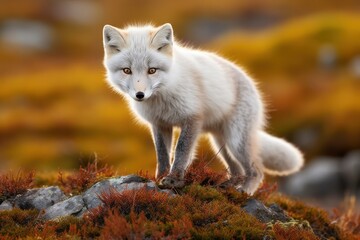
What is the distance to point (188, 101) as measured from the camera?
10273mm

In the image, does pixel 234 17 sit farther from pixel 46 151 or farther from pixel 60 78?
pixel 46 151

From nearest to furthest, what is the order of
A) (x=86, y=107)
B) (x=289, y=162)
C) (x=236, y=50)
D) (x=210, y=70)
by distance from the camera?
(x=210, y=70) < (x=289, y=162) < (x=86, y=107) < (x=236, y=50)

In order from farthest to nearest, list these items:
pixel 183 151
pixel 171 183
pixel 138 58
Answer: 1. pixel 183 151
2. pixel 171 183
3. pixel 138 58

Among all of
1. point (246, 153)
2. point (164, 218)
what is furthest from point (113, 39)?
point (246, 153)

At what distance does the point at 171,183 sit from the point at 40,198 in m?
2.14

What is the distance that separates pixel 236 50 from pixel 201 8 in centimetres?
2627

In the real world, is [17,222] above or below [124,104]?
above

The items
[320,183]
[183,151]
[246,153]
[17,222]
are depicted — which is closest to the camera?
[17,222]

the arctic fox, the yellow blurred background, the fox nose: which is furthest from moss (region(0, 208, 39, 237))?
the yellow blurred background

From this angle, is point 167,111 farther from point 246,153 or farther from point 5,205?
point 5,205

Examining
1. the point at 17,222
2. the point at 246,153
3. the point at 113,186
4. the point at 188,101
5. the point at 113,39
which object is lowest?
the point at 17,222

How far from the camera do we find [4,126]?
31516 mm

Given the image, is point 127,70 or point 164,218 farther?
point 127,70

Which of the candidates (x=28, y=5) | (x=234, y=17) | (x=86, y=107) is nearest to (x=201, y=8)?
(x=234, y=17)
